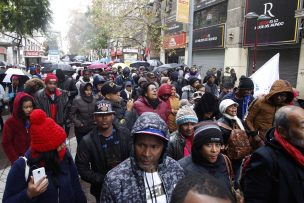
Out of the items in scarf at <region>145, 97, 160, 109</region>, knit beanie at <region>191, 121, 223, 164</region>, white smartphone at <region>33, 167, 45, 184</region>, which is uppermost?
scarf at <region>145, 97, 160, 109</region>

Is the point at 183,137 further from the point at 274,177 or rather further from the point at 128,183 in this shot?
the point at 128,183

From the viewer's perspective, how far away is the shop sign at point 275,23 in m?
14.2

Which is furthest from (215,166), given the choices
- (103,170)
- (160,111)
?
(160,111)

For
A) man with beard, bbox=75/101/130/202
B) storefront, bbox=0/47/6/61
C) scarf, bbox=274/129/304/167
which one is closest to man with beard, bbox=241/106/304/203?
scarf, bbox=274/129/304/167

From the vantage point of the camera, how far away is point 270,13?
15.5 m

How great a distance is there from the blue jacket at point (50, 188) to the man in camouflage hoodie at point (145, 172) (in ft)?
2.04

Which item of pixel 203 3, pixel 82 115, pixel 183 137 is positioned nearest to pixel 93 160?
pixel 183 137

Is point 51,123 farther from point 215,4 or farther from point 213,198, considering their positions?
point 215,4

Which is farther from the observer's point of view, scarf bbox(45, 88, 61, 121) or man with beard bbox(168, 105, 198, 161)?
scarf bbox(45, 88, 61, 121)

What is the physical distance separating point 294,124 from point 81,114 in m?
4.10

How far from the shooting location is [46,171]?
2.56 metres

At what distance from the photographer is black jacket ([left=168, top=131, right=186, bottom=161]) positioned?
3.36 meters

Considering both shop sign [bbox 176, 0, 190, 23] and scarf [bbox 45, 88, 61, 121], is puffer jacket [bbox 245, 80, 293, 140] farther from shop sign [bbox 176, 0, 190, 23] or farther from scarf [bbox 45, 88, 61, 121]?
shop sign [bbox 176, 0, 190, 23]

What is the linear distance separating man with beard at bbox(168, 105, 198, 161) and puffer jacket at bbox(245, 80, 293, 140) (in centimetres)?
153
